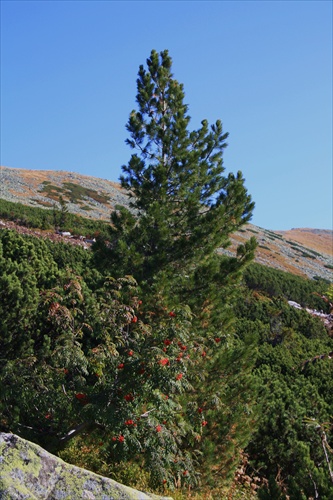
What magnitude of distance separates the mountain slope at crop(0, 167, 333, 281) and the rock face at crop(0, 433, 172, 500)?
42.8m

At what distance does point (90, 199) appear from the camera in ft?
218

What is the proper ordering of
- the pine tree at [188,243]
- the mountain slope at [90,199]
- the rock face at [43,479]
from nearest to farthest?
the rock face at [43,479], the pine tree at [188,243], the mountain slope at [90,199]

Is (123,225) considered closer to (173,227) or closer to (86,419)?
(173,227)

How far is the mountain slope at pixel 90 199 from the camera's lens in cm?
5397

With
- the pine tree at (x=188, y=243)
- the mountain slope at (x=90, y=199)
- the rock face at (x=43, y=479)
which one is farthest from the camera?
the mountain slope at (x=90, y=199)

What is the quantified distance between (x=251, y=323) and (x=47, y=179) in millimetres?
63760

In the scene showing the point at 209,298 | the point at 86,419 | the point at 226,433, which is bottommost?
the point at 226,433

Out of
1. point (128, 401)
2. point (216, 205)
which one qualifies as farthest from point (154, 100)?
point (128, 401)

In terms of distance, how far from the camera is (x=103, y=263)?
379 inches

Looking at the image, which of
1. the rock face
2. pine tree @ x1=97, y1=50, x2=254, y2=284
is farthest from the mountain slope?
the rock face

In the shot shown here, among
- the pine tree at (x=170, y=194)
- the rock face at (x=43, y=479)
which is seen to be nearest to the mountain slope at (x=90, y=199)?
the pine tree at (x=170, y=194)

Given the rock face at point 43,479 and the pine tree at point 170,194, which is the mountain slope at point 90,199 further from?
the rock face at point 43,479

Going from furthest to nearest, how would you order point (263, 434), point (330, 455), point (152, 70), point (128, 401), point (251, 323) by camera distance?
point (251, 323) → point (152, 70) → point (263, 434) → point (330, 455) → point (128, 401)

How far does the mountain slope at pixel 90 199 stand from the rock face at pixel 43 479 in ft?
140
